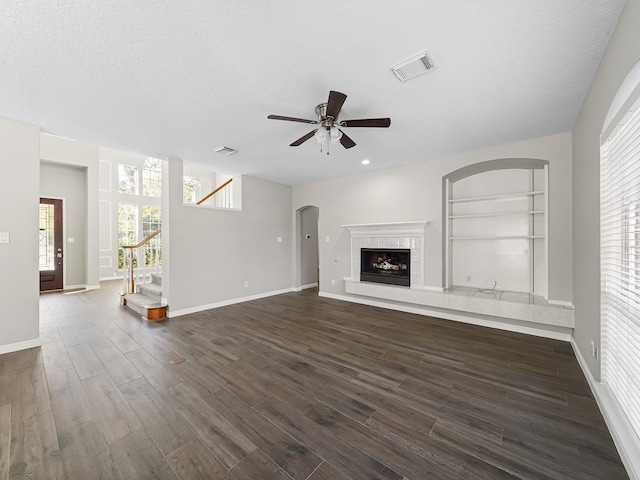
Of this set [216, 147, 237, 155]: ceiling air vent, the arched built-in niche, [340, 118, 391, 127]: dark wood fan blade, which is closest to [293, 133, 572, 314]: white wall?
the arched built-in niche

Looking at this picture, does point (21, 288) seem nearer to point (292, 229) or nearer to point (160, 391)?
point (160, 391)

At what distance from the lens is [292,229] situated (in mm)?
6734

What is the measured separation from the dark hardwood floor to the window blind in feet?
1.26

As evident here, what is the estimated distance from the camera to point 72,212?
7066 mm

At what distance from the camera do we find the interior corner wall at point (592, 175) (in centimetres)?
153

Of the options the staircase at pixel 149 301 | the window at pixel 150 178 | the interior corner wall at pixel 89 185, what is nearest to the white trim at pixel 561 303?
the staircase at pixel 149 301

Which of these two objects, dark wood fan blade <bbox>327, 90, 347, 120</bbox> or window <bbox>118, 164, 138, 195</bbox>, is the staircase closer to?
dark wood fan blade <bbox>327, 90, 347, 120</bbox>

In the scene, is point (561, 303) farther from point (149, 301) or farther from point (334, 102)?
point (149, 301)

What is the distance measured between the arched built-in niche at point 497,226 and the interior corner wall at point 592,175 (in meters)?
0.72

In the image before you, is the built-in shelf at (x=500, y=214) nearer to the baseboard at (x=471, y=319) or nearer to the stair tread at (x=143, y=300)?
the baseboard at (x=471, y=319)

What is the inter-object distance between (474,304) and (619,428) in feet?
7.70

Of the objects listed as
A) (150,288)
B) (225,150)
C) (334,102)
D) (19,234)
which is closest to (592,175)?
(334,102)

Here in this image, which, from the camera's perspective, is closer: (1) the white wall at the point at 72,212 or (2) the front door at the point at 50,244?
(2) the front door at the point at 50,244

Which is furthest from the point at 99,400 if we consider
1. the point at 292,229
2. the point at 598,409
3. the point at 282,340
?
the point at 292,229
